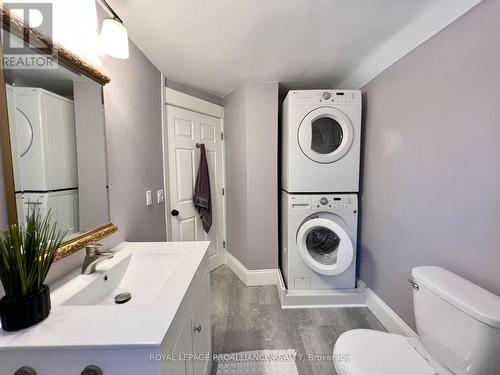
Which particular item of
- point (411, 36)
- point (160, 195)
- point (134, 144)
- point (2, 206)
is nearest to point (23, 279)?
point (2, 206)

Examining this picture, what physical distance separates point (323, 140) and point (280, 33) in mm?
940

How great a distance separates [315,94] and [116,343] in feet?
6.43

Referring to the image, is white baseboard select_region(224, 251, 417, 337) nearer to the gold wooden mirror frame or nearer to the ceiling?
the gold wooden mirror frame

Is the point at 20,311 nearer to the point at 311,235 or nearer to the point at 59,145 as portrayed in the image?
the point at 59,145

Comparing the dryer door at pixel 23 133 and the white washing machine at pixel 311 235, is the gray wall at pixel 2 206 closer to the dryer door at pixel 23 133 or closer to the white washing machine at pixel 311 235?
the dryer door at pixel 23 133

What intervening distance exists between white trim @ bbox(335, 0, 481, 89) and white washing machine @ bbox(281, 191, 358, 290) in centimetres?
107

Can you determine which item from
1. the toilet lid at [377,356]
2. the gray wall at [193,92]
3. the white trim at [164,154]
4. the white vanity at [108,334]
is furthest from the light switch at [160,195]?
the toilet lid at [377,356]

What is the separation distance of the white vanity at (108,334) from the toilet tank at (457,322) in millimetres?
1067

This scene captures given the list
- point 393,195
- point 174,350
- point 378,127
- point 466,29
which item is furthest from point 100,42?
point 393,195

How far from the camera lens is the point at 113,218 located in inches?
46.4

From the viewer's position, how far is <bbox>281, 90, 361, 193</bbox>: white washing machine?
5.90 feet

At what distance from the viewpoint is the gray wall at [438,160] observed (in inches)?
37.3

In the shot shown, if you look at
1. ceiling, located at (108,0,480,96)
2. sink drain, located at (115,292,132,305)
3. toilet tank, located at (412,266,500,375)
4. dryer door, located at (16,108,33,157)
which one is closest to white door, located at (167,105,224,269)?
ceiling, located at (108,0,480,96)

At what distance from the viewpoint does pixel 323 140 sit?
1.93 m
